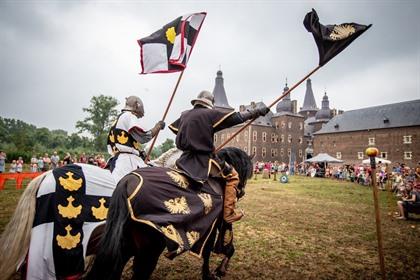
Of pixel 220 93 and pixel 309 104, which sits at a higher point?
pixel 309 104

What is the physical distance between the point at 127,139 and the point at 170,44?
2058mm

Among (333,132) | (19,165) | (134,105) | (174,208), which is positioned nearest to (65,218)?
(174,208)

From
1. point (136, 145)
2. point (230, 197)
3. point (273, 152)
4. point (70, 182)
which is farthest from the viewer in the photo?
point (273, 152)

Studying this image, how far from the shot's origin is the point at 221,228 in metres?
3.39

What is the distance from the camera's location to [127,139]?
3.55m

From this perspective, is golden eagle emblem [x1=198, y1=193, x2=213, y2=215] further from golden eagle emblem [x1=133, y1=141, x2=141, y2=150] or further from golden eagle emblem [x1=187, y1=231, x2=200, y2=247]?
golden eagle emblem [x1=133, y1=141, x2=141, y2=150]

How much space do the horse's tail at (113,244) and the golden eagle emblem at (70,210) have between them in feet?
2.93

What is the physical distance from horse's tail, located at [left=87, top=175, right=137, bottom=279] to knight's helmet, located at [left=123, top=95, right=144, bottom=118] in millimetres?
1783

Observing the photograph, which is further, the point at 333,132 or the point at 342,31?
the point at 333,132

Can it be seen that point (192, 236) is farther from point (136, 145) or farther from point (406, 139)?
point (406, 139)

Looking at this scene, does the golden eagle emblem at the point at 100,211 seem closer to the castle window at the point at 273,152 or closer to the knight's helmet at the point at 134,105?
the knight's helmet at the point at 134,105

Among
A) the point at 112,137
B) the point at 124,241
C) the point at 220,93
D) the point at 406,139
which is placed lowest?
the point at 124,241

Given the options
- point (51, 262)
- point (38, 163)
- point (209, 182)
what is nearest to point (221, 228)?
point (209, 182)

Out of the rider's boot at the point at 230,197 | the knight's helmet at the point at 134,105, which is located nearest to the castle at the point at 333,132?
the knight's helmet at the point at 134,105
